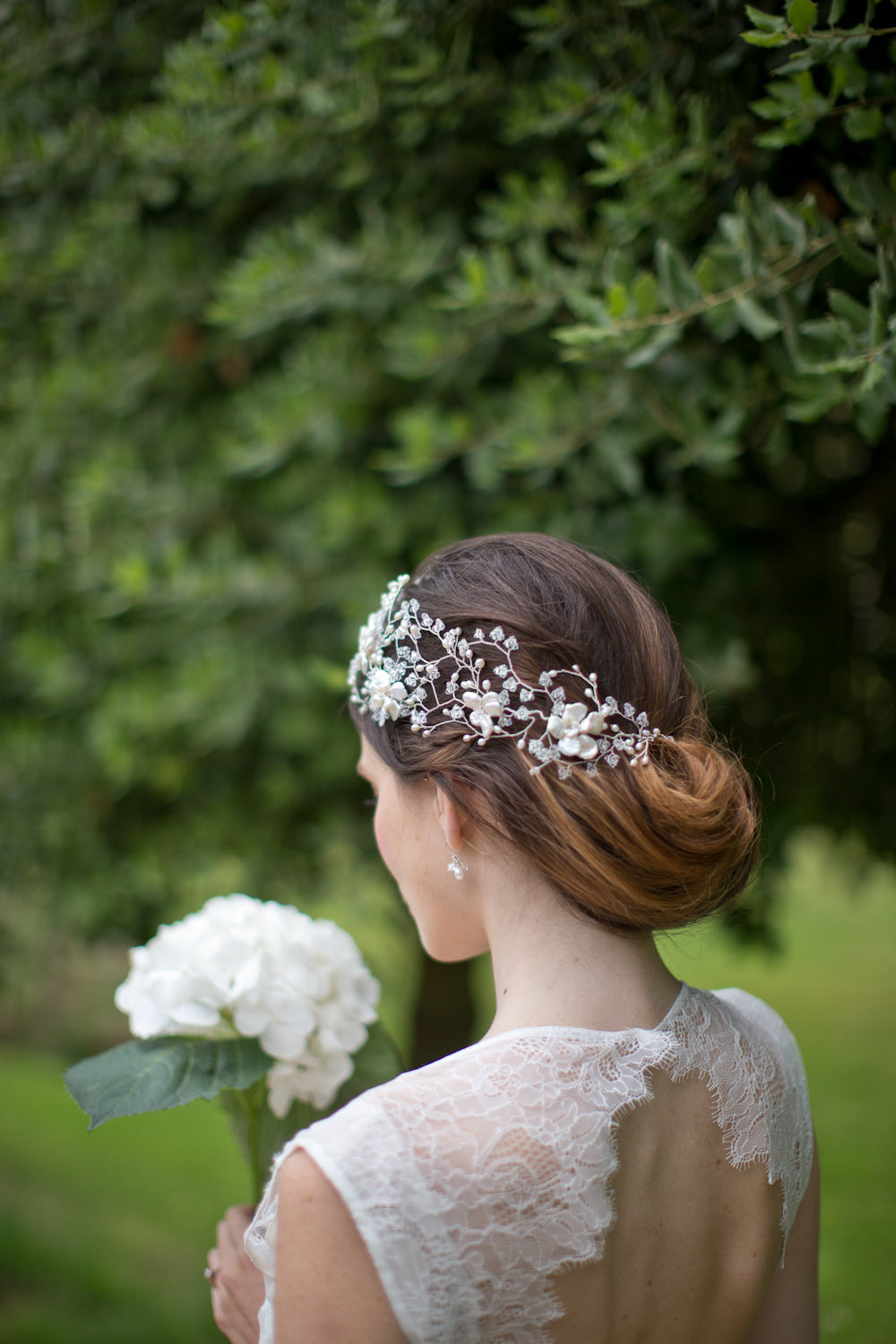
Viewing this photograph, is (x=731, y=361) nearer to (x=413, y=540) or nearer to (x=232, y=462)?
(x=413, y=540)

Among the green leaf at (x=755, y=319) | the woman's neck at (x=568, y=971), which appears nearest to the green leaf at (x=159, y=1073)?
the woman's neck at (x=568, y=971)

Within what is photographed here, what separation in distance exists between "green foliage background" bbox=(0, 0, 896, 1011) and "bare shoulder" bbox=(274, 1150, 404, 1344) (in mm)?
1209

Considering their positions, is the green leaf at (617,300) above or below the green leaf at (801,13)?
below

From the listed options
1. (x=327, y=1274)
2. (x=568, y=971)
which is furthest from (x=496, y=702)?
(x=327, y=1274)

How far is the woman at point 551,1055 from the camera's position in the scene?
107 centimetres

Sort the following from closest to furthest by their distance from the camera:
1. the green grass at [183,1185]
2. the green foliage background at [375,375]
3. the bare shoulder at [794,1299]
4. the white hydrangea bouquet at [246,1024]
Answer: the white hydrangea bouquet at [246,1024] → the bare shoulder at [794,1299] → the green foliage background at [375,375] → the green grass at [183,1185]

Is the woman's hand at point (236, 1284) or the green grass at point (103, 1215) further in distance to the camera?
the green grass at point (103, 1215)

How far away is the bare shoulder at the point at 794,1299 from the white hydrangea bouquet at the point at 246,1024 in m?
0.68

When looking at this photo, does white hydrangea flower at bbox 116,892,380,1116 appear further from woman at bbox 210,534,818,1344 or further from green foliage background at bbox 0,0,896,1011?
green foliage background at bbox 0,0,896,1011

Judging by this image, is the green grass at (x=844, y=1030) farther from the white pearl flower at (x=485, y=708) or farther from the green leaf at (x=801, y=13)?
the green leaf at (x=801, y=13)

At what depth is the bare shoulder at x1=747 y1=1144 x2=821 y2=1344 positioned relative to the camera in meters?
1.51

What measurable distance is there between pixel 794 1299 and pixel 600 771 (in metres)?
0.97

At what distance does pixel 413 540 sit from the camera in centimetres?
240

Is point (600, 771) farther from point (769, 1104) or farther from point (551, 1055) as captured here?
point (769, 1104)
